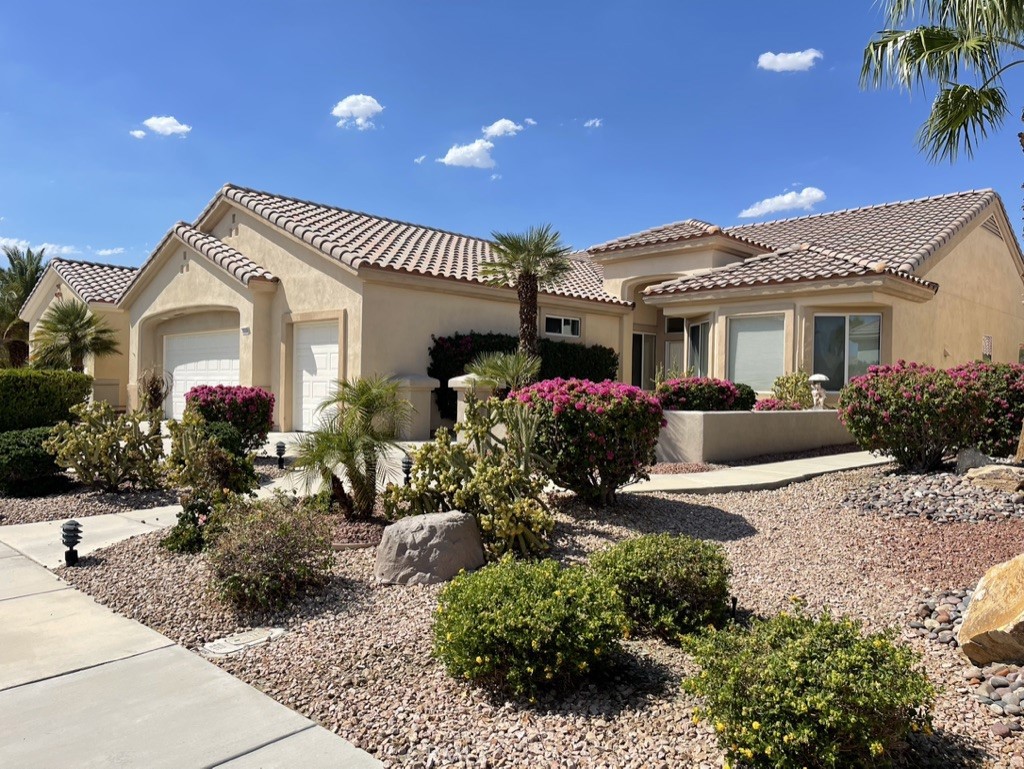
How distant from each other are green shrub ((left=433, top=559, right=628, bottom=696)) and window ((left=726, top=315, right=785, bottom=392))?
567 inches

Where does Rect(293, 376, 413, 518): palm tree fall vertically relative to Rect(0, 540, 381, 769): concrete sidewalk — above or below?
above

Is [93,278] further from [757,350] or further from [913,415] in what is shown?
[913,415]

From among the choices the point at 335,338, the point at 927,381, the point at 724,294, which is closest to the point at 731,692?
the point at 927,381

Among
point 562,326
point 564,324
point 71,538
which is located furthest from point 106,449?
point 564,324

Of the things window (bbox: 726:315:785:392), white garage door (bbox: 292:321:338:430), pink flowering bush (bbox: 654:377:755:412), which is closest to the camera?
pink flowering bush (bbox: 654:377:755:412)

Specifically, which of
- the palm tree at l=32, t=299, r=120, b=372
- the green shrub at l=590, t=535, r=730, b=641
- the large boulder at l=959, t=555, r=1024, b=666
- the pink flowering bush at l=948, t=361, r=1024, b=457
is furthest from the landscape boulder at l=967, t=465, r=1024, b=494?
the palm tree at l=32, t=299, r=120, b=372

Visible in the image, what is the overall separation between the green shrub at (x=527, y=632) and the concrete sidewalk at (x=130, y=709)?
2.54 feet

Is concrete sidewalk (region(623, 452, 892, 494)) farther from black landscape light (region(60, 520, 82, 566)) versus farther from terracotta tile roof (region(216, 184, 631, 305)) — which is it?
terracotta tile roof (region(216, 184, 631, 305))

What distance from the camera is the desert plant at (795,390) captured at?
1581cm

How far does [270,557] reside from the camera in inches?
207

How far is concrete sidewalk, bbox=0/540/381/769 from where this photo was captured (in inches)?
130

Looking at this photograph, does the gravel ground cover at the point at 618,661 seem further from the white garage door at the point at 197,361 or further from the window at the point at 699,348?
the white garage door at the point at 197,361

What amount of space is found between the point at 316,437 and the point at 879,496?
648cm

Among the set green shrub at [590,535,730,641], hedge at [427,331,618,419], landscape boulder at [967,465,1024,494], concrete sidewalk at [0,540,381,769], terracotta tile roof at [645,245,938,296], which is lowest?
concrete sidewalk at [0,540,381,769]
